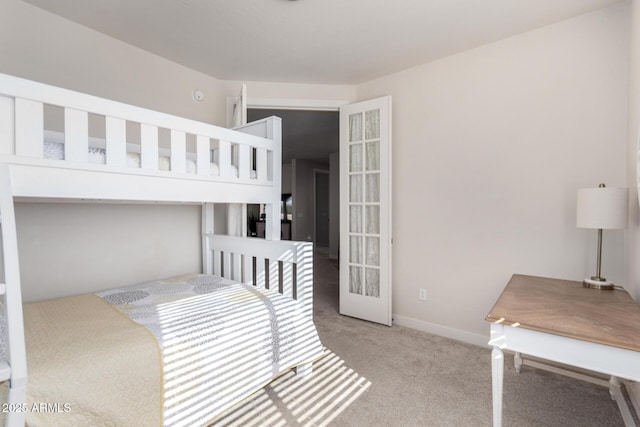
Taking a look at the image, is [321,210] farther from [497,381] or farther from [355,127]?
[497,381]

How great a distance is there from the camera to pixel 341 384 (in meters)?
1.85

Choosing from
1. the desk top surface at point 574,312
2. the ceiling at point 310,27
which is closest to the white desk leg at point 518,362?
the desk top surface at point 574,312

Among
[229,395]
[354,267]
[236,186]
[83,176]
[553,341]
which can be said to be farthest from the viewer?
[354,267]

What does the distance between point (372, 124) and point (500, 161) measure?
1.17m

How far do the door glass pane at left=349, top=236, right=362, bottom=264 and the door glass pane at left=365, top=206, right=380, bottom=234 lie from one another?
0.50 feet

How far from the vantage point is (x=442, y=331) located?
2.62 meters

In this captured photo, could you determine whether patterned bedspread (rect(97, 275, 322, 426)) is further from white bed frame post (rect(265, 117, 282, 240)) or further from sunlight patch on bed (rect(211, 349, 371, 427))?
white bed frame post (rect(265, 117, 282, 240))

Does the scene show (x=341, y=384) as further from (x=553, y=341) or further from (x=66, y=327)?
(x=66, y=327)

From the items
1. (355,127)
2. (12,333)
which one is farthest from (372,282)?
(12,333)

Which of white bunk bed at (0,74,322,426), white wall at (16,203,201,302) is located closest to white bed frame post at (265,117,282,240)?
white bunk bed at (0,74,322,426)

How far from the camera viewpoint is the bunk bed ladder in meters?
0.89

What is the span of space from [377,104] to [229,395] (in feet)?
8.42

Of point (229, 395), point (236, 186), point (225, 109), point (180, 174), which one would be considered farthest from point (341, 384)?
point (225, 109)

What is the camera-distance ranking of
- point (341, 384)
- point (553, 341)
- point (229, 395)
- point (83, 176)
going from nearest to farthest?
point (553, 341) → point (83, 176) → point (229, 395) → point (341, 384)
